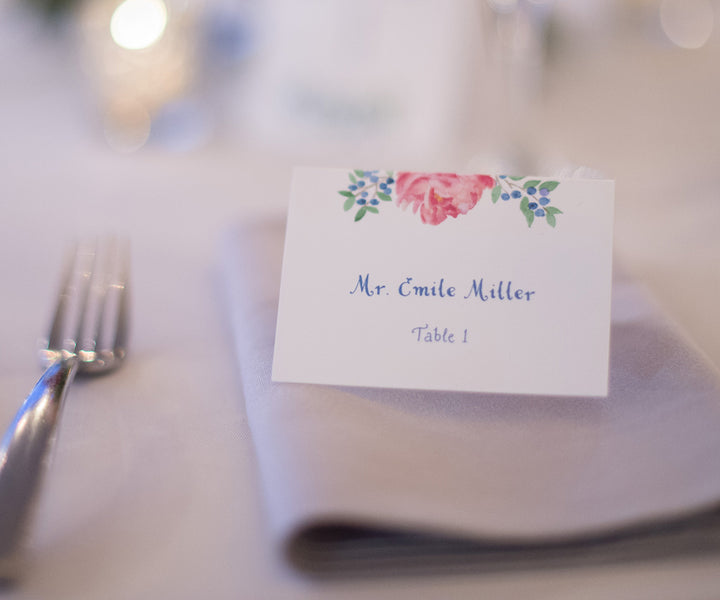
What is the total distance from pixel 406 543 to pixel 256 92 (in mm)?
853

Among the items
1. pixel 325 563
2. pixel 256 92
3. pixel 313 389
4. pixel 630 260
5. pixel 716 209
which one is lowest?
pixel 325 563

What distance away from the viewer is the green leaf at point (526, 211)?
0.48 metres

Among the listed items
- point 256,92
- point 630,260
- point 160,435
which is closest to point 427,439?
point 160,435

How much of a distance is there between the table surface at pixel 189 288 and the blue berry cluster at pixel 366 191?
0.18 meters

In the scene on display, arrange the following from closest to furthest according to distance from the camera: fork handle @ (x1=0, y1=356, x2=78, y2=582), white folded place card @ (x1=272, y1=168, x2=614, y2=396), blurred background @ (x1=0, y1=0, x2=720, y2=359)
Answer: fork handle @ (x1=0, y1=356, x2=78, y2=582) → white folded place card @ (x1=272, y1=168, x2=614, y2=396) → blurred background @ (x1=0, y1=0, x2=720, y2=359)

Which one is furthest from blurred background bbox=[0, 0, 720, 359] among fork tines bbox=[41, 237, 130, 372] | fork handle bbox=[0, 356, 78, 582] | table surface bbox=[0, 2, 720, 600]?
fork handle bbox=[0, 356, 78, 582]

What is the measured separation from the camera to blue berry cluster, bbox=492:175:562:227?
1.59 ft

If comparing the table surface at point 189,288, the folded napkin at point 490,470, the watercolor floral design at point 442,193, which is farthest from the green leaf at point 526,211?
the table surface at point 189,288

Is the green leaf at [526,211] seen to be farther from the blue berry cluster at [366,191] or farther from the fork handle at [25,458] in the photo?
the fork handle at [25,458]

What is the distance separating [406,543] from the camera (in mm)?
399

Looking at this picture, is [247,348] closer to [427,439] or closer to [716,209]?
[427,439]

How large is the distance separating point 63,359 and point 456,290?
0.31 metres

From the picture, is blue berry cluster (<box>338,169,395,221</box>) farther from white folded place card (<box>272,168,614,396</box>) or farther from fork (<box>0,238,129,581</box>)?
fork (<box>0,238,129,581</box>)

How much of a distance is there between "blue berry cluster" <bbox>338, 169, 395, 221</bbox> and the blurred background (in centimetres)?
41
